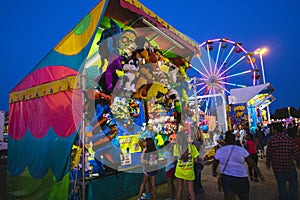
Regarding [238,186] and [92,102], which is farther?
[92,102]

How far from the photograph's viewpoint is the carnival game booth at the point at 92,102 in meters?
3.57

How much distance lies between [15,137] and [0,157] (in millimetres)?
9896

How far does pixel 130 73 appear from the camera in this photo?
194 inches

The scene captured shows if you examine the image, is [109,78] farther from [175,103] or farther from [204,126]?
[204,126]

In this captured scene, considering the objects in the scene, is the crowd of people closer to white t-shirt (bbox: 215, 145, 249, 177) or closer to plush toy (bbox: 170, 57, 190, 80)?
white t-shirt (bbox: 215, 145, 249, 177)

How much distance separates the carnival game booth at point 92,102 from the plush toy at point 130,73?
0.02 m

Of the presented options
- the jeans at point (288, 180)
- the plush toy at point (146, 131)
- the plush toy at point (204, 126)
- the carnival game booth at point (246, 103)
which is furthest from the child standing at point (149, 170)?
the carnival game booth at point (246, 103)

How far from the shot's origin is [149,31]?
519 cm

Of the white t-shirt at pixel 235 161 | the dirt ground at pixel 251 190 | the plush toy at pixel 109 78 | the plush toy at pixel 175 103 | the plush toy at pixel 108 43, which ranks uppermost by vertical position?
the plush toy at pixel 108 43

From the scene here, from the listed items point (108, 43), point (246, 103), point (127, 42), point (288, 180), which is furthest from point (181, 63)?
point (246, 103)

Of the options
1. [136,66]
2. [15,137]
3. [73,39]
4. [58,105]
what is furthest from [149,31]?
[15,137]

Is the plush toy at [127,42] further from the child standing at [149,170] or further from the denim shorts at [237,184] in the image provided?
the denim shorts at [237,184]

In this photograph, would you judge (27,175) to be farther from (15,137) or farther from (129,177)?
(129,177)

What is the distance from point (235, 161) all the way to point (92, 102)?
88.9 inches
